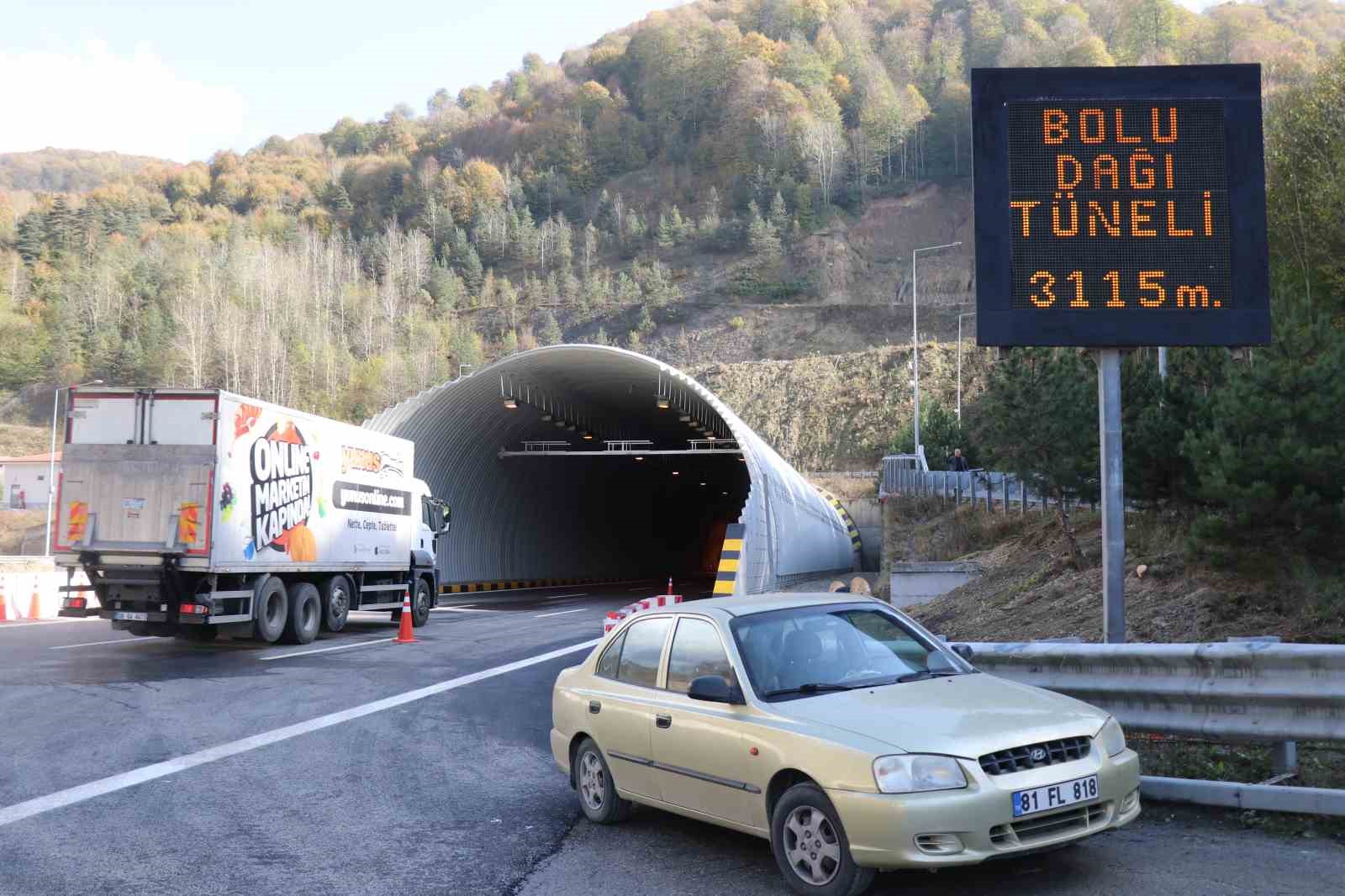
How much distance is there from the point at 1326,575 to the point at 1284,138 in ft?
56.8

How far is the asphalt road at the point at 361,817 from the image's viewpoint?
5793mm

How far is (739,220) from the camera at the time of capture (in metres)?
121

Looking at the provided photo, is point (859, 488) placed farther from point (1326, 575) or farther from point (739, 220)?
point (739, 220)

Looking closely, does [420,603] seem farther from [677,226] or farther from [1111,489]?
[677,226]

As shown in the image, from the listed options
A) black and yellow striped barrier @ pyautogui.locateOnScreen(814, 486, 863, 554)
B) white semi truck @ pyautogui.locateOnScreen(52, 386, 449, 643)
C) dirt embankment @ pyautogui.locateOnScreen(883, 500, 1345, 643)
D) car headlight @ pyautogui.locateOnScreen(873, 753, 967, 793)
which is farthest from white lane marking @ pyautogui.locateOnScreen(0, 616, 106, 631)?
black and yellow striped barrier @ pyautogui.locateOnScreen(814, 486, 863, 554)

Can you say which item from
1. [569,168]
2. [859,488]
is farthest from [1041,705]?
[569,168]

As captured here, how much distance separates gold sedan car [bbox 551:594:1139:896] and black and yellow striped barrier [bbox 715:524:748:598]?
17715 mm

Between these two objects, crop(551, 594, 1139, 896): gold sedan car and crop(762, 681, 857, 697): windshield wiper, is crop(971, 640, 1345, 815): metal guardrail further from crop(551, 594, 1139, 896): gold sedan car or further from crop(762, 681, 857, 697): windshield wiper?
crop(762, 681, 857, 697): windshield wiper

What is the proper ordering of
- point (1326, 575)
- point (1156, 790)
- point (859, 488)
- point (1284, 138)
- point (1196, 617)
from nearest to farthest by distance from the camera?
point (1156, 790)
point (1326, 575)
point (1196, 617)
point (1284, 138)
point (859, 488)

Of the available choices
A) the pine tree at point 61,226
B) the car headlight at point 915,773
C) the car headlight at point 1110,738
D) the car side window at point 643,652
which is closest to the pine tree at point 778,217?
the pine tree at point 61,226

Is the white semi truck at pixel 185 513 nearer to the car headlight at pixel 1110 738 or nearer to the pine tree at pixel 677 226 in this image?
the car headlight at pixel 1110 738

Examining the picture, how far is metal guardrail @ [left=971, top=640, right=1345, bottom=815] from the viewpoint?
6223 mm

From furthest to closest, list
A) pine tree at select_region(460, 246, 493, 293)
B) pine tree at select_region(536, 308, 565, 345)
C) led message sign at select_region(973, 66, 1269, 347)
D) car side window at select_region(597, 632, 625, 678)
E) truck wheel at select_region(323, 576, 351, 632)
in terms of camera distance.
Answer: pine tree at select_region(460, 246, 493, 293)
pine tree at select_region(536, 308, 565, 345)
truck wheel at select_region(323, 576, 351, 632)
led message sign at select_region(973, 66, 1269, 347)
car side window at select_region(597, 632, 625, 678)

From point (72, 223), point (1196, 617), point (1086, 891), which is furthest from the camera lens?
point (72, 223)
